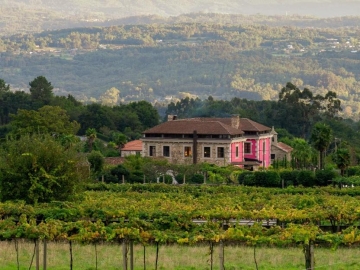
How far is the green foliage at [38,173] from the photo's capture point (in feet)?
137

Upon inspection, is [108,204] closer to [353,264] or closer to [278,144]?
[353,264]

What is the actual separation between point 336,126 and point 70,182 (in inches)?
3045

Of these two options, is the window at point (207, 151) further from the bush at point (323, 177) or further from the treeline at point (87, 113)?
the treeline at point (87, 113)

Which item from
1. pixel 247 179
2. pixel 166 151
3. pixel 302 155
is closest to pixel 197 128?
pixel 166 151

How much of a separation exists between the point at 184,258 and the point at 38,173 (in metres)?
11.7

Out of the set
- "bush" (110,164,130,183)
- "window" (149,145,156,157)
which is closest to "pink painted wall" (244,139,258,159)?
"window" (149,145,156,157)

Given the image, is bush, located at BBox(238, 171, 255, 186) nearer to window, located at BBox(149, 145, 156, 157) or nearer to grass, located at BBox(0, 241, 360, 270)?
window, located at BBox(149, 145, 156, 157)

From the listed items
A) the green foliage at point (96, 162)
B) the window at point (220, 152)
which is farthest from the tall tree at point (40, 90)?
the green foliage at point (96, 162)

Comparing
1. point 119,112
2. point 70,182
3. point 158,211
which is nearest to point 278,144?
point 119,112

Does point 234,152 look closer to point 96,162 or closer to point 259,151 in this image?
point 259,151

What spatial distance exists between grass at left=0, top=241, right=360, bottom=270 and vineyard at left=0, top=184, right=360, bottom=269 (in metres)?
0.43

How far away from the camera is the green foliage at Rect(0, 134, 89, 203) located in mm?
41906

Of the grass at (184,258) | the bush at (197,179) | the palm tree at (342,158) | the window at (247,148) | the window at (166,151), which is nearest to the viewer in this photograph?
the grass at (184,258)

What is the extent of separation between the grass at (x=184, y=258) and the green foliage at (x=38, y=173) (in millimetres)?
6671
